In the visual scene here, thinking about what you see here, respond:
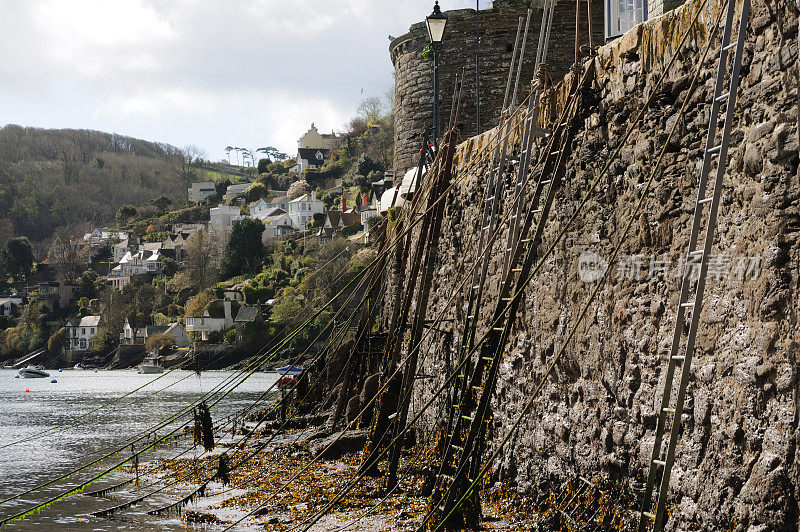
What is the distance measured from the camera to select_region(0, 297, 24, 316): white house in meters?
117

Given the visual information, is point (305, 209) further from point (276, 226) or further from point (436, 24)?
point (436, 24)

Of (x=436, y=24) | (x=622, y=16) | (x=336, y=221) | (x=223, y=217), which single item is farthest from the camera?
(x=223, y=217)

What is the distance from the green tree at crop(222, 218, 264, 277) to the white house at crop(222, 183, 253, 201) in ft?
186

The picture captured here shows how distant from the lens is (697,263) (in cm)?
598

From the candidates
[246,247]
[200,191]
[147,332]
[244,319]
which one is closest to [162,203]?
[200,191]

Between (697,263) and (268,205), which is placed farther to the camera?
(268,205)

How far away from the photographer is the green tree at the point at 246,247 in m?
96.9

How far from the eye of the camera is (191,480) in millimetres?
14219

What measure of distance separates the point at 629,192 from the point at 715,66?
1.36m

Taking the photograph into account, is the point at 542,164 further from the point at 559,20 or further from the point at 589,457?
the point at 559,20

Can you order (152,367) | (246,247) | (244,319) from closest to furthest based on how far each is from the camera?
(244,319)
(152,367)
(246,247)

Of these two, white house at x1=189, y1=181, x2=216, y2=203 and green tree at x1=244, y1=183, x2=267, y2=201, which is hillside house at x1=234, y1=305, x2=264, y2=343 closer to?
green tree at x1=244, y1=183, x2=267, y2=201

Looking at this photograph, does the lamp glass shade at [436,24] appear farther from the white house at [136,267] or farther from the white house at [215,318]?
the white house at [136,267]

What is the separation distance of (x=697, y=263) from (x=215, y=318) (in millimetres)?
81981
